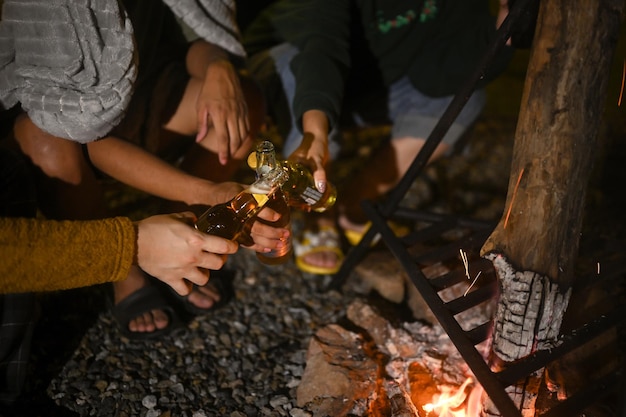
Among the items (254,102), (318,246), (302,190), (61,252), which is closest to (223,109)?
(254,102)

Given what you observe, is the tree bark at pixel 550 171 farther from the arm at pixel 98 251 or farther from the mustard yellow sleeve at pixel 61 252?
Answer: the mustard yellow sleeve at pixel 61 252

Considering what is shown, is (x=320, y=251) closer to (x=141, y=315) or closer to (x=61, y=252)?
(x=141, y=315)

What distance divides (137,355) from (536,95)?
158 cm

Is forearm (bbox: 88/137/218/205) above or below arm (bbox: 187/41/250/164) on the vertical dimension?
below

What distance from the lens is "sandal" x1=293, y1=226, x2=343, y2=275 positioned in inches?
94.3

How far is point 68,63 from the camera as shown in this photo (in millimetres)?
1455

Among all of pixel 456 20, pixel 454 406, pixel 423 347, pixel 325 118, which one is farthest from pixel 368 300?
pixel 456 20

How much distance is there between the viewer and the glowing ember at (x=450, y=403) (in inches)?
58.9

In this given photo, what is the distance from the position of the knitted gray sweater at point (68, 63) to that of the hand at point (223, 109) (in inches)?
12.0

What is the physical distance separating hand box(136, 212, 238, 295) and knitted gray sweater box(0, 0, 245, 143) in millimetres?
451

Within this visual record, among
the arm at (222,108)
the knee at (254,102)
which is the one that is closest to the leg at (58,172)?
the arm at (222,108)

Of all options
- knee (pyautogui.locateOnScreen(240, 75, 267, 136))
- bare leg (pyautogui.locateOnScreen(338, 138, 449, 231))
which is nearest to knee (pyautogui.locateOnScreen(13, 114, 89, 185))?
knee (pyautogui.locateOnScreen(240, 75, 267, 136))

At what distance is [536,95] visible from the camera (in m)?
1.21

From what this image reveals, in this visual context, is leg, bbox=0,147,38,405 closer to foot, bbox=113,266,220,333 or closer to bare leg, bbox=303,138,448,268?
foot, bbox=113,266,220,333
